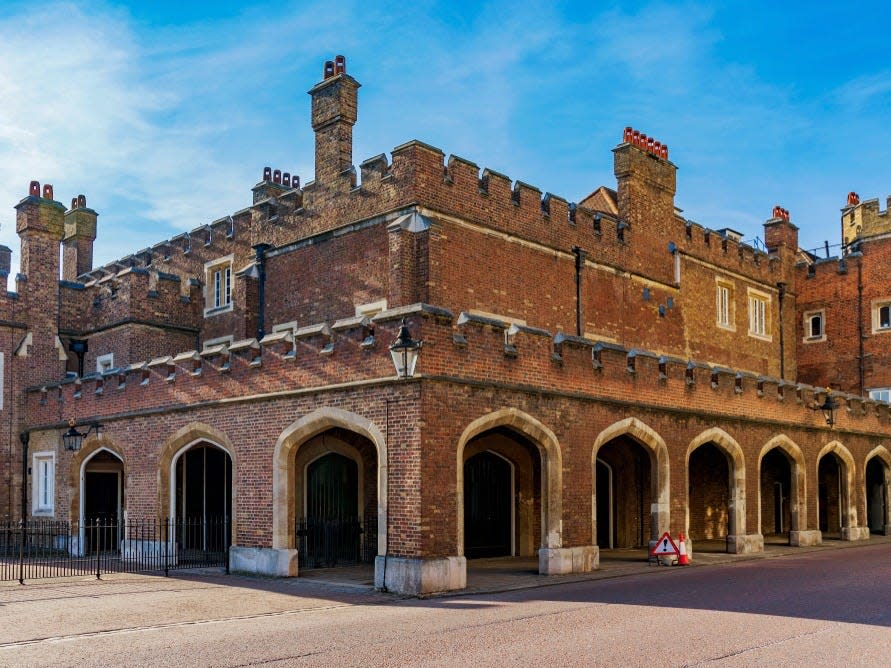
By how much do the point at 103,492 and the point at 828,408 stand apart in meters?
19.1

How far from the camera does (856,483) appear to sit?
88.1 feet

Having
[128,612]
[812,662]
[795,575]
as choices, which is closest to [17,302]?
[128,612]

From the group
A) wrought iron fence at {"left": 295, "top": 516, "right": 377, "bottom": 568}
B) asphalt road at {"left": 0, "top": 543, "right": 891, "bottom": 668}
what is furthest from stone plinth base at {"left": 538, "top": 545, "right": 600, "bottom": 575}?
wrought iron fence at {"left": 295, "top": 516, "right": 377, "bottom": 568}

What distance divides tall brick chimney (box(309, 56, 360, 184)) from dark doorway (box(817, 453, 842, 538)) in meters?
17.7

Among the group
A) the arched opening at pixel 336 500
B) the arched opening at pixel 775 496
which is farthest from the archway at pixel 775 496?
the arched opening at pixel 336 500

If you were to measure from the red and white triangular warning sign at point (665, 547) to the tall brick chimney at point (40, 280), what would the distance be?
16.3m

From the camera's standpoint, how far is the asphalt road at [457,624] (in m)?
9.41

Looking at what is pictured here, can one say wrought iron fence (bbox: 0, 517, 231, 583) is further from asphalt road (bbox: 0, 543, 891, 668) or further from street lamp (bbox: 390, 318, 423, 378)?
street lamp (bbox: 390, 318, 423, 378)

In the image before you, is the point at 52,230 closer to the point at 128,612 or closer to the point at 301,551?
the point at 301,551

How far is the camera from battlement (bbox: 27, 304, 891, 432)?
616 inches

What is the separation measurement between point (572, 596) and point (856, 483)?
52.7 feet

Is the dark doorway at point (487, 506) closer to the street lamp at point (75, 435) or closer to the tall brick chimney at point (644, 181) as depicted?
the tall brick chimney at point (644, 181)

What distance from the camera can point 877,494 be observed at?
30688mm

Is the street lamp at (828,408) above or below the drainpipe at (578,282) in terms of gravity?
below
